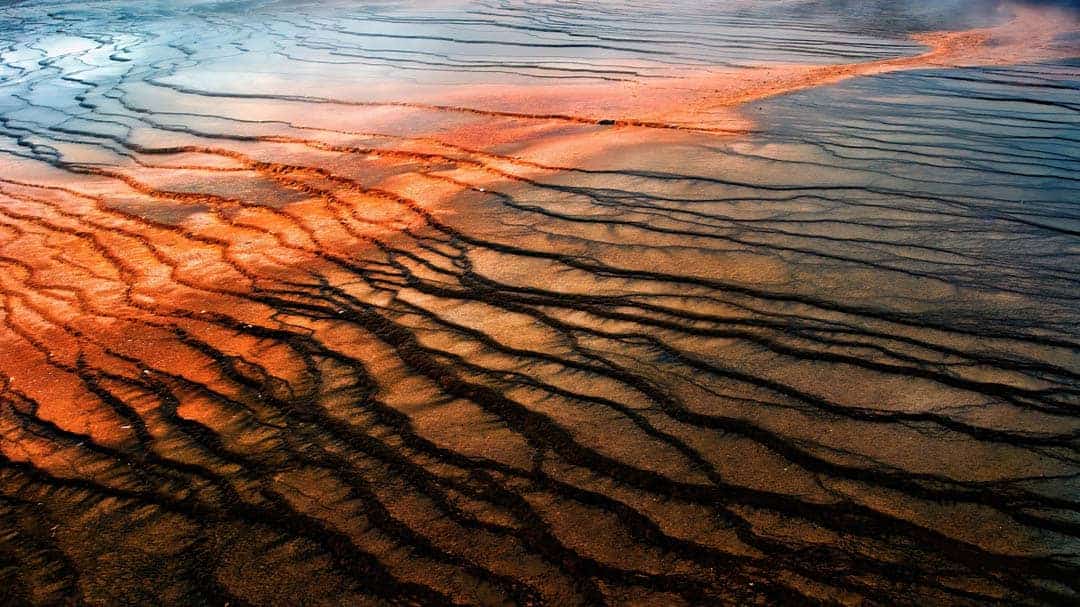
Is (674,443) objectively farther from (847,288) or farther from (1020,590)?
(847,288)

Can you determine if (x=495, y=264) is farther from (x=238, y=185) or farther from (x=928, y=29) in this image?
(x=928, y=29)

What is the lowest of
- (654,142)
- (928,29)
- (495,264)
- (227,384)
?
(227,384)

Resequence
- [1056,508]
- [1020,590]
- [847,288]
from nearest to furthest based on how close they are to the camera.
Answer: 1. [1020,590]
2. [1056,508]
3. [847,288]

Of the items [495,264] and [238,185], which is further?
[238,185]

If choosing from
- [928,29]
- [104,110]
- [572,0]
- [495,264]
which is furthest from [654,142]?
[572,0]

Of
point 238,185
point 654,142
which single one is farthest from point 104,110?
point 654,142

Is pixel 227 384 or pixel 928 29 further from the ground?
pixel 928 29

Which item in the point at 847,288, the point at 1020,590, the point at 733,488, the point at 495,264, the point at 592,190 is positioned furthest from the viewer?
the point at 592,190
